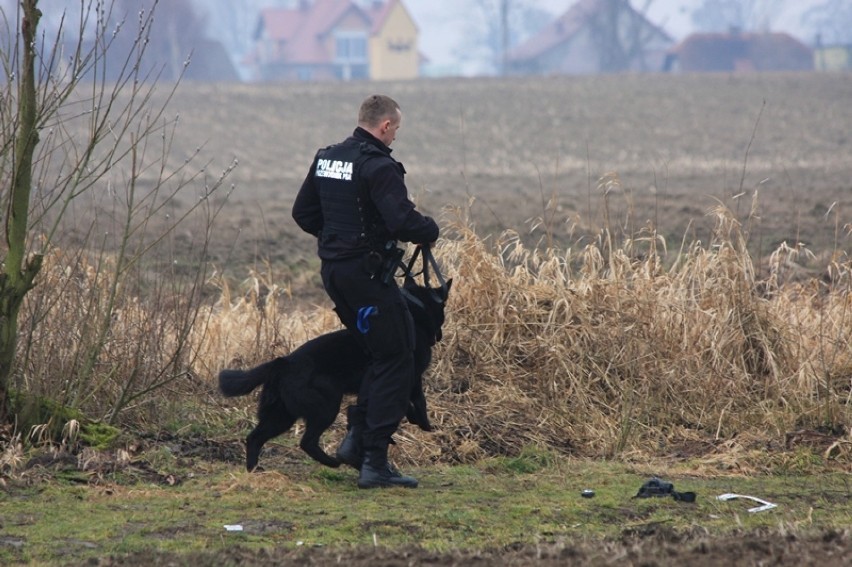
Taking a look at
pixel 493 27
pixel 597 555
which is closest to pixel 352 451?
pixel 597 555

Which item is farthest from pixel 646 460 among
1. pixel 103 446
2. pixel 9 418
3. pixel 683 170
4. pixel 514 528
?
pixel 683 170

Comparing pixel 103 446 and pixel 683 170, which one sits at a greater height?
pixel 683 170

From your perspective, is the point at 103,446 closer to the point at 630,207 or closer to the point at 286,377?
the point at 286,377

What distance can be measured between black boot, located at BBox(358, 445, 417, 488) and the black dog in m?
0.23

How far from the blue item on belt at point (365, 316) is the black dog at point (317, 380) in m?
0.24

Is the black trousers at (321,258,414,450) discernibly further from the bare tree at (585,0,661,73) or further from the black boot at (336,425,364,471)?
the bare tree at (585,0,661,73)

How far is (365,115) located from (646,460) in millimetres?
2882

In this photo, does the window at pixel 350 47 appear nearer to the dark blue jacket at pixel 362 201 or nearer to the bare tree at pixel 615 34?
the bare tree at pixel 615 34

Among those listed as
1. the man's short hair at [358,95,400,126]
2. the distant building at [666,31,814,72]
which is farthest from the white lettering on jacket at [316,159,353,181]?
the distant building at [666,31,814,72]

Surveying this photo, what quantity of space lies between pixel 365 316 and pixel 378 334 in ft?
0.39

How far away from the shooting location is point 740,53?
86250 millimetres

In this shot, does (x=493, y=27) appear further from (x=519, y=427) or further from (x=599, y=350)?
(x=519, y=427)

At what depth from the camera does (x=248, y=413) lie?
756 centimetres

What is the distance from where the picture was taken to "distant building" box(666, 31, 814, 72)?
278 feet
